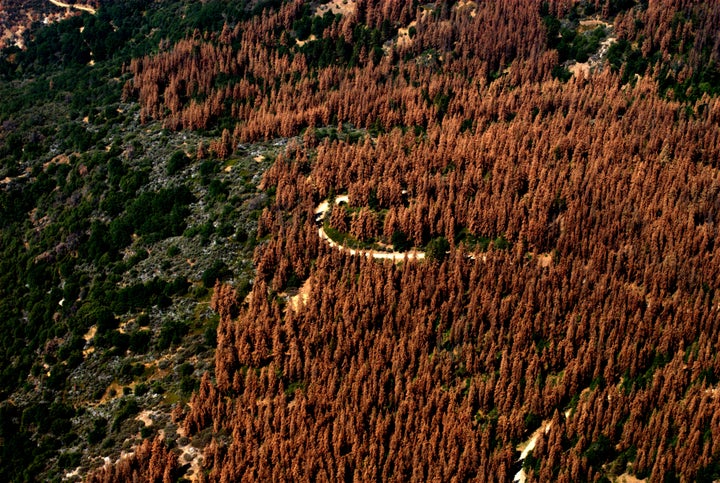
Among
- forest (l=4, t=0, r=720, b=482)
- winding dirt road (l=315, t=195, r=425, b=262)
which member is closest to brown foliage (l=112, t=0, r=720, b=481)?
forest (l=4, t=0, r=720, b=482)

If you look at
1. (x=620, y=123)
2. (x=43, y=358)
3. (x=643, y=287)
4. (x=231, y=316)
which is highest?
(x=620, y=123)

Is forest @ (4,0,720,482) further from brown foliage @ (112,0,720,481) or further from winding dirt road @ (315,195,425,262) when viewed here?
winding dirt road @ (315,195,425,262)

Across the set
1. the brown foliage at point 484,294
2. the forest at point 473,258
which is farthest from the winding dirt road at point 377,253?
the brown foliage at point 484,294

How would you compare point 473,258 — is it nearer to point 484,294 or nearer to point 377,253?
point 484,294

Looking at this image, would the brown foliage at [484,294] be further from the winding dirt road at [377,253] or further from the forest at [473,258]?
the winding dirt road at [377,253]

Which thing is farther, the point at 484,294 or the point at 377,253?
the point at 377,253

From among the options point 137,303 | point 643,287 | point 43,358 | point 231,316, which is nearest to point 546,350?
point 643,287

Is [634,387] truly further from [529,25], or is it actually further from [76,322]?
[529,25]

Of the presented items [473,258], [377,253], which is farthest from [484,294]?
[377,253]
